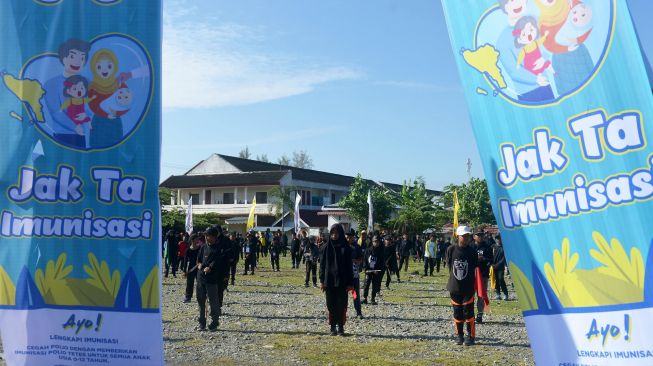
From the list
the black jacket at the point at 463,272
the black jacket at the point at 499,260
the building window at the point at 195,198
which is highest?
the building window at the point at 195,198

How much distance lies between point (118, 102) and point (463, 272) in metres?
6.60

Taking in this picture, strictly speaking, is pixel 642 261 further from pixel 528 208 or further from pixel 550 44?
pixel 550 44

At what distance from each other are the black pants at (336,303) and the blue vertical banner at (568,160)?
729 centimetres

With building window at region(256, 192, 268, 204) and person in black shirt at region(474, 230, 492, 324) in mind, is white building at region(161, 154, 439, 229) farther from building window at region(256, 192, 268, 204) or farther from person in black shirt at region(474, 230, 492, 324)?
person in black shirt at region(474, 230, 492, 324)

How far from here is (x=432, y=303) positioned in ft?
57.0

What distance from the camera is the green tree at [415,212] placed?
47.4 meters

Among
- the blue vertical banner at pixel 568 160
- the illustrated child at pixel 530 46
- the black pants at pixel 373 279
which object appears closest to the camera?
the blue vertical banner at pixel 568 160

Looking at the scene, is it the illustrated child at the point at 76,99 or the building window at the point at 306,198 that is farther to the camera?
the building window at the point at 306,198

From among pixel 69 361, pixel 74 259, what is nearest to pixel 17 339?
pixel 69 361

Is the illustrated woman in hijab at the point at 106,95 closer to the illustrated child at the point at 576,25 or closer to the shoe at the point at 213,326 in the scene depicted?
the illustrated child at the point at 576,25

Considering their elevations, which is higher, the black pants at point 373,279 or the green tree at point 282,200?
the green tree at point 282,200

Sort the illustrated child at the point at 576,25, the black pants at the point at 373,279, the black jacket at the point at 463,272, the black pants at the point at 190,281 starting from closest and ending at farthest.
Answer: the illustrated child at the point at 576,25
the black jacket at the point at 463,272
the black pants at the point at 190,281
the black pants at the point at 373,279

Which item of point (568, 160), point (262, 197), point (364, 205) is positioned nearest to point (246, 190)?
point (262, 197)

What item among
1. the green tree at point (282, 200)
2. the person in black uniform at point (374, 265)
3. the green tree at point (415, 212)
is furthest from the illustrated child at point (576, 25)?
the green tree at point (282, 200)
